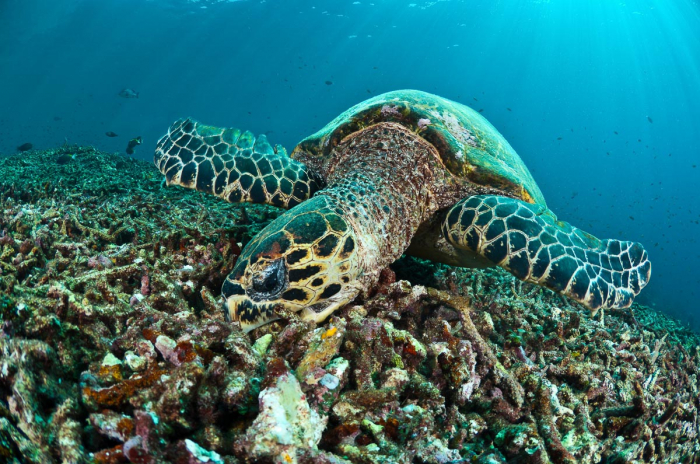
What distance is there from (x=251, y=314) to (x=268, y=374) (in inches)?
34.1

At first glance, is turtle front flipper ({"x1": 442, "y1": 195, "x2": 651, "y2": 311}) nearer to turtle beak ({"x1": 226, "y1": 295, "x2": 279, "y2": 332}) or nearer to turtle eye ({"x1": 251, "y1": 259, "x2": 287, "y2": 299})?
turtle eye ({"x1": 251, "y1": 259, "x2": 287, "y2": 299})

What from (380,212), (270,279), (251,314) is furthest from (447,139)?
(251,314)

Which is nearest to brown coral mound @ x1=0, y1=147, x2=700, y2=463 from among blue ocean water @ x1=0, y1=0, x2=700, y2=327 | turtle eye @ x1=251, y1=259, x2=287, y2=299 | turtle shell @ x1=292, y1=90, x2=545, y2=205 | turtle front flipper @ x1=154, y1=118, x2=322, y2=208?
turtle eye @ x1=251, y1=259, x2=287, y2=299

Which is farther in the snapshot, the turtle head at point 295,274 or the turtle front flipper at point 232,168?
the turtle front flipper at point 232,168

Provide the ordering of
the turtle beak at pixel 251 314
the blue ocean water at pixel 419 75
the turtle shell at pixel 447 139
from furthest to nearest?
the blue ocean water at pixel 419 75 < the turtle shell at pixel 447 139 < the turtle beak at pixel 251 314

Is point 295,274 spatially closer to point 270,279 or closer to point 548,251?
point 270,279

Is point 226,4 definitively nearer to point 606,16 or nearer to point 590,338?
point 590,338

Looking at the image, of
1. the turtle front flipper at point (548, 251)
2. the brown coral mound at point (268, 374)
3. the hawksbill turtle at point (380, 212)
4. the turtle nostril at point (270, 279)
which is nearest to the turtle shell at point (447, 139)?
the hawksbill turtle at point (380, 212)

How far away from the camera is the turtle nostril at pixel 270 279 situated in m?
2.04

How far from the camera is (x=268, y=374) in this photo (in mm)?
1150

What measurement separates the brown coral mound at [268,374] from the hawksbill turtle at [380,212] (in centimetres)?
25

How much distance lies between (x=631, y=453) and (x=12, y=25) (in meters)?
58.0

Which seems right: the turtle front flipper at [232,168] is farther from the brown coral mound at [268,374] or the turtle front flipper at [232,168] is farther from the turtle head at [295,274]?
the turtle head at [295,274]

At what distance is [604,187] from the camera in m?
87.4
